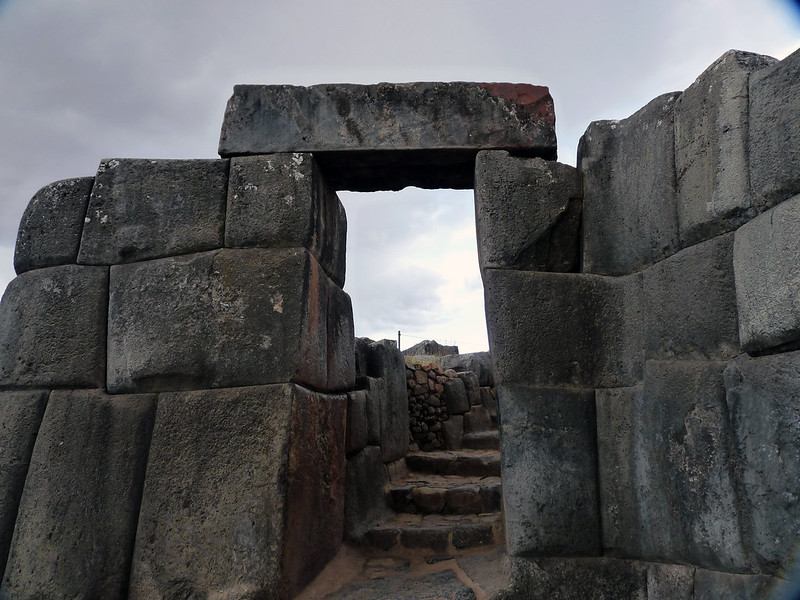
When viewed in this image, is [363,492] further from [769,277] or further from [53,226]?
[769,277]

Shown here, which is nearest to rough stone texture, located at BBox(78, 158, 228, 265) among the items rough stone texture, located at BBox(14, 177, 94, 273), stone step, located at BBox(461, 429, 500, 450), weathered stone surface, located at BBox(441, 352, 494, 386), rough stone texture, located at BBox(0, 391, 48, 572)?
rough stone texture, located at BBox(14, 177, 94, 273)

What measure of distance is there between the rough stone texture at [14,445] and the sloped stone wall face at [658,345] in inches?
100

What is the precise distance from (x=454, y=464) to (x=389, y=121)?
3742mm

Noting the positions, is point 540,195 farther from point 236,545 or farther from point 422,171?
point 236,545

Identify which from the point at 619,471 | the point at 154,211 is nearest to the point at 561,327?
the point at 619,471

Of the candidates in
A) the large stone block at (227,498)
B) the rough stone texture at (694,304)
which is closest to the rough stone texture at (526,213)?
the rough stone texture at (694,304)

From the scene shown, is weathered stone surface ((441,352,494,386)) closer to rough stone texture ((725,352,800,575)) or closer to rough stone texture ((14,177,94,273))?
rough stone texture ((14,177,94,273))

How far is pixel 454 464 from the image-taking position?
20.4ft

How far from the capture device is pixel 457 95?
149 inches

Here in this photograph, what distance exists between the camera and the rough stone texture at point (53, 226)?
365 centimetres

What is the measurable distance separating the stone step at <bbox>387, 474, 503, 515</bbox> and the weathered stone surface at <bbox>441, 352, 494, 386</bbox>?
4.31 m

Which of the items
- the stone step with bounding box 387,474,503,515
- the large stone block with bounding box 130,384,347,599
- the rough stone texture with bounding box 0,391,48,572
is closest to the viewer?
the large stone block with bounding box 130,384,347,599

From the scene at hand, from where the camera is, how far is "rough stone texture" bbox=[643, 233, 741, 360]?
8.51 ft

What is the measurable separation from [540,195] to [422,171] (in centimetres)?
87
